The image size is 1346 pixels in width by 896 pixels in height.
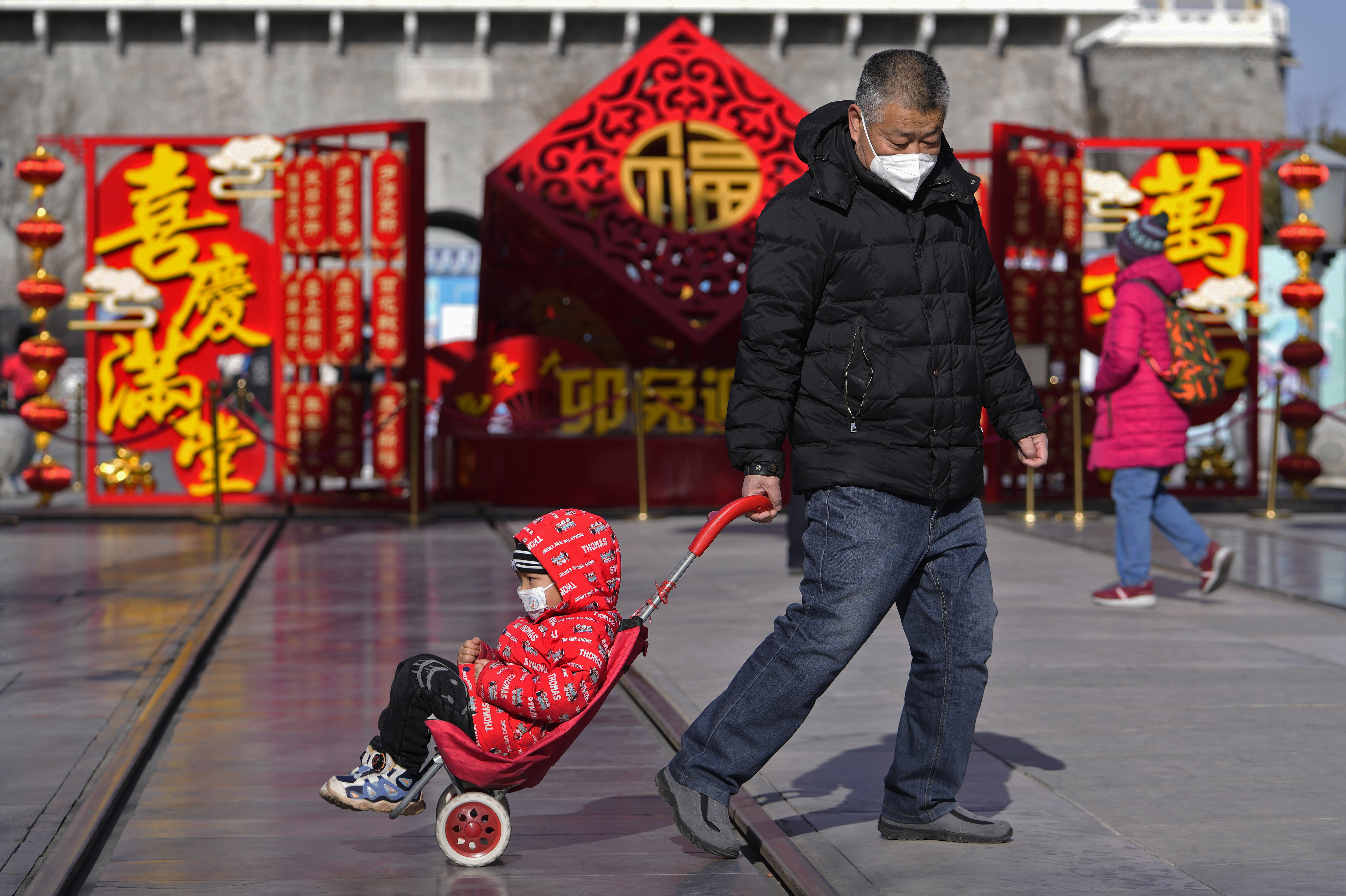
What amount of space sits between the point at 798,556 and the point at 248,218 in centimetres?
3286

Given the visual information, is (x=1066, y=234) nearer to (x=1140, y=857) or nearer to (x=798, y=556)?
Answer: (x=798, y=556)

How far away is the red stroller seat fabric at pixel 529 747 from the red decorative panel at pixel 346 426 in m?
10.7

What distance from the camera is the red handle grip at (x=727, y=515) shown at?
12.8ft

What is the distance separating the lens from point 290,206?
14.7 m

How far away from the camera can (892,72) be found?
13.1 ft

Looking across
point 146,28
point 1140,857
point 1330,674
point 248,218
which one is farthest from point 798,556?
point 146,28

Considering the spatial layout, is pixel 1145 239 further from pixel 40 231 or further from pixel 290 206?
pixel 40 231

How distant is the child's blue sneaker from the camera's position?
432 centimetres

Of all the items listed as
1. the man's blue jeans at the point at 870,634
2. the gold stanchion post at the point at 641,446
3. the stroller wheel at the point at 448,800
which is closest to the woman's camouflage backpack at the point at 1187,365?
the man's blue jeans at the point at 870,634

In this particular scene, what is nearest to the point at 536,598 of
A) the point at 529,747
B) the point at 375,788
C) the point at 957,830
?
the point at 529,747

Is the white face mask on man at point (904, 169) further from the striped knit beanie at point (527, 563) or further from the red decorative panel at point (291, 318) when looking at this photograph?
the red decorative panel at point (291, 318)

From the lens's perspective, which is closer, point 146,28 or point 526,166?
point 526,166

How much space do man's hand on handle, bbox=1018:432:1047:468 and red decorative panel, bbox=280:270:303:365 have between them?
36.4 feet

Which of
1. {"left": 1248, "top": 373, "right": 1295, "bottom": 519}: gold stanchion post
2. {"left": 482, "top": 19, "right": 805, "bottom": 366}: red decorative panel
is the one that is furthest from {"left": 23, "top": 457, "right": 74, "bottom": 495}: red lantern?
{"left": 1248, "top": 373, "right": 1295, "bottom": 519}: gold stanchion post
